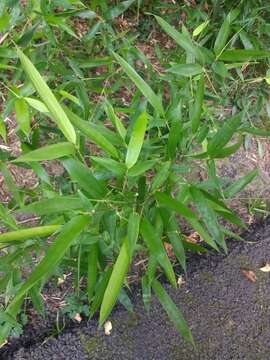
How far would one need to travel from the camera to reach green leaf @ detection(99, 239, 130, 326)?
1.10 meters

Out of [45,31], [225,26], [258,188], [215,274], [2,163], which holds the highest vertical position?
[45,31]

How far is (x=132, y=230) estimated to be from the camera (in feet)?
3.72

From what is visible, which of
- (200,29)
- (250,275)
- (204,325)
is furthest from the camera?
(250,275)

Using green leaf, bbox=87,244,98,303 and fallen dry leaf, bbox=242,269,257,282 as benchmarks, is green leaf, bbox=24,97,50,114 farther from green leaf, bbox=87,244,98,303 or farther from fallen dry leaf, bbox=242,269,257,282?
fallen dry leaf, bbox=242,269,257,282

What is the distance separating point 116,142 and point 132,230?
12.1 inches

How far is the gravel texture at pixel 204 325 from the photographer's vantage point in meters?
1.92

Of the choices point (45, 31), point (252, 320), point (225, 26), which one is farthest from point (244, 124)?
point (45, 31)

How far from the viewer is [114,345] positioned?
1.94 metres

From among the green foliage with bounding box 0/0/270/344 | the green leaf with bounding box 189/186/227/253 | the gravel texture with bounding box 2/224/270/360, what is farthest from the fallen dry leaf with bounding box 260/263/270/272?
the green leaf with bounding box 189/186/227/253

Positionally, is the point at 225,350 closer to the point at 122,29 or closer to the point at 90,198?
the point at 90,198

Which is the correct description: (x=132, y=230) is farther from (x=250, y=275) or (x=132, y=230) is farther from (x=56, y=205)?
(x=250, y=275)

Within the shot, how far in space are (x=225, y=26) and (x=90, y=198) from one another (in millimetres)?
846

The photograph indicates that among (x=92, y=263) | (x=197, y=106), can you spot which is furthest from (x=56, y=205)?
(x=197, y=106)

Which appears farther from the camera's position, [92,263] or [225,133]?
[92,263]
